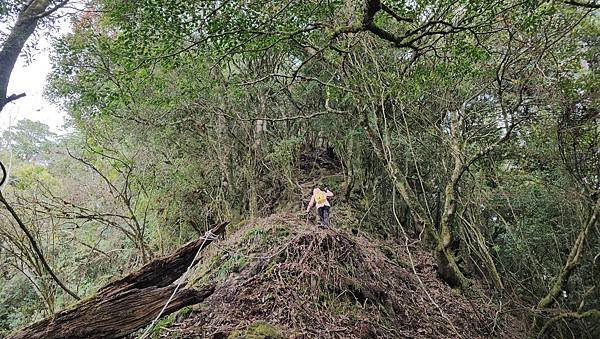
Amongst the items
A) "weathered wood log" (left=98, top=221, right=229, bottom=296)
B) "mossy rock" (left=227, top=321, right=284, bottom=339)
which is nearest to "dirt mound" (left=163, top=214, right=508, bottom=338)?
"mossy rock" (left=227, top=321, right=284, bottom=339)

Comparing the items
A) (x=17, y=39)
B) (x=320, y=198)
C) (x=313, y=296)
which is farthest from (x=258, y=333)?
(x=17, y=39)

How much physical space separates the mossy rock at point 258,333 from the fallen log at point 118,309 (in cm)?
53

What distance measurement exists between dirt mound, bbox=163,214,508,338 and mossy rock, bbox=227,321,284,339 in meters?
0.01

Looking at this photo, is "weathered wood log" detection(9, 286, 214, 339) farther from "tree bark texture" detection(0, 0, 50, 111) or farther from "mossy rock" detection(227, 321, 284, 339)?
"tree bark texture" detection(0, 0, 50, 111)

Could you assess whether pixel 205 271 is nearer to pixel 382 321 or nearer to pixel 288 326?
pixel 288 326

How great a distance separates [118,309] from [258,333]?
4.41ft

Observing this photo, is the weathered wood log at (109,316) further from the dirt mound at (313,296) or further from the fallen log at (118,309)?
the dirt mound at (313,296)

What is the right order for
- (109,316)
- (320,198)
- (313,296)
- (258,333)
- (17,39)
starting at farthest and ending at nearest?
(320,198) → (17,39) → (313,296) → (258,333) → (109,316)

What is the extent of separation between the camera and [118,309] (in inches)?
125

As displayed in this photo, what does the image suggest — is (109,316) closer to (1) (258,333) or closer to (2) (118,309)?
(2) (118,309)

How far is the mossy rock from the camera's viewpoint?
3699mm

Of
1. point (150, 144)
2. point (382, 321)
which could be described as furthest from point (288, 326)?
point (150, 144)

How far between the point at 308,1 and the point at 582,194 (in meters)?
5.67

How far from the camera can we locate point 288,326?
13.3 ft
